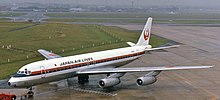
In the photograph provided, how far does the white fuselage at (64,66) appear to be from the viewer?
3719 cm

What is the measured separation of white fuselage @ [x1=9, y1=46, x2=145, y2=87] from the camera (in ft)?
122

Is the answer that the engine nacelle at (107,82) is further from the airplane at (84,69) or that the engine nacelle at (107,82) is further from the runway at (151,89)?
the runway at (151,89)

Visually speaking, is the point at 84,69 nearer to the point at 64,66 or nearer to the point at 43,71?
the point at 64,66

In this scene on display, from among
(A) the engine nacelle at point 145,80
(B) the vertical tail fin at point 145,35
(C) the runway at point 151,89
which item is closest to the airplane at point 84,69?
(A) the engine nacelle at point 145,80

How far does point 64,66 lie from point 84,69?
337cm

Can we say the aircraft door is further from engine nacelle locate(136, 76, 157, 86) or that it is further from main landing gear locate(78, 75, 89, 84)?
engine nacelle locate(136, 76, 157, 86)

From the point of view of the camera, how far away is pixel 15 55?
66.5m

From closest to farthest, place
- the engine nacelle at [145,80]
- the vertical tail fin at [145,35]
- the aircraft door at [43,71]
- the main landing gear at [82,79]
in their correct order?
the aircraft door at [43,71] < the engine nacelle at [145,80] < the main landing gear at [82,79] < the vertical tail fin at [145,35]

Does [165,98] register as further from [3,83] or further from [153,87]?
[3,83]

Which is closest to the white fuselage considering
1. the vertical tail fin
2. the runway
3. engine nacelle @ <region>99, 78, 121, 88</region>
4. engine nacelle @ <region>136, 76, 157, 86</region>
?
the runway

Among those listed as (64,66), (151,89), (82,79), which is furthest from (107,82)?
(151,89)

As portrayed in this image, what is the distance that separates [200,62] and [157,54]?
12.2 meters

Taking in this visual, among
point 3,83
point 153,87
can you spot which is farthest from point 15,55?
point 153,87

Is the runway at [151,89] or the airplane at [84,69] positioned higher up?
the airplane at [84,69]
